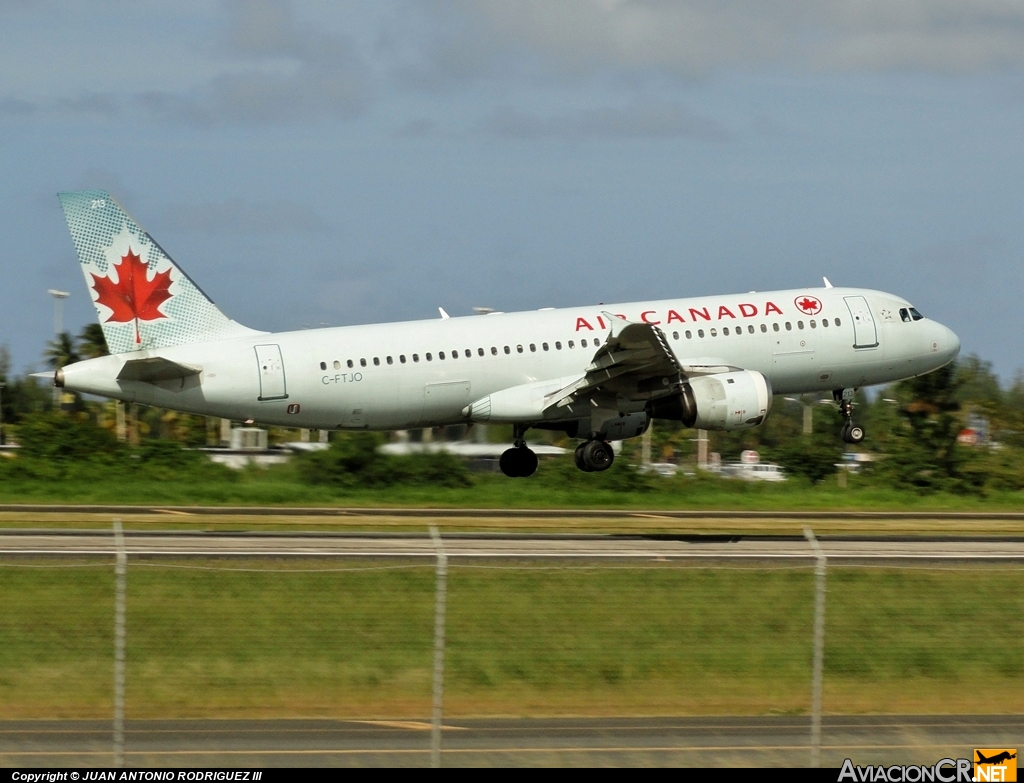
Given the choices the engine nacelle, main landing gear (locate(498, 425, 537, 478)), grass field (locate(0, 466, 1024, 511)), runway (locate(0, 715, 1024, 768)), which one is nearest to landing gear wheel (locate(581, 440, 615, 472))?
the engine nacelle

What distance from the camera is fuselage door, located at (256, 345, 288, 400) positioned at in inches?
1487

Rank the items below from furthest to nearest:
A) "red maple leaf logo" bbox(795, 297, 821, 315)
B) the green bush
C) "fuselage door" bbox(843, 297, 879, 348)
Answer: the green bush → "fuselage door" bbox(843, 297, 879, 348) → "red maple leaf logo" bbox(795, 297, 821, 315)

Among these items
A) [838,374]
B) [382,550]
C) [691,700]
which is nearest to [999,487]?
[838,374]

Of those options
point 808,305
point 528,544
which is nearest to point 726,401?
point 808,305

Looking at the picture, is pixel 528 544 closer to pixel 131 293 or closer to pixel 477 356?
pixel 477 356

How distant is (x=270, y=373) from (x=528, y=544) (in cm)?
952

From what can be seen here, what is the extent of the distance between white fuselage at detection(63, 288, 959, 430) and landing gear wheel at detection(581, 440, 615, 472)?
227 centimetres

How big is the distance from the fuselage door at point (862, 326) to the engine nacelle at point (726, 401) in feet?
18.8

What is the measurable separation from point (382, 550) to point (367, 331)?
1128 centimetres

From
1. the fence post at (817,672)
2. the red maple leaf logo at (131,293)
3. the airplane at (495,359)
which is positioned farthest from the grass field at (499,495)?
the fence post at (817,672)

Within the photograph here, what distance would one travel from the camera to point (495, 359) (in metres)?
40.4

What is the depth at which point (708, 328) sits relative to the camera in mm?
41531

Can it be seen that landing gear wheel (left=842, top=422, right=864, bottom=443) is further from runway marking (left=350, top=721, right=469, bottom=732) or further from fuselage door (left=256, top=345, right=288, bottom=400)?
runway marking (left=350, top=721, right=469, bottom=732)

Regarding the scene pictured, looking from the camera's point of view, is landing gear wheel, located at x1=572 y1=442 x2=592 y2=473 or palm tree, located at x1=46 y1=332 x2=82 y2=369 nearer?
landing gear wheel, located at x1=572 y1=442 x2=592 y2=473
